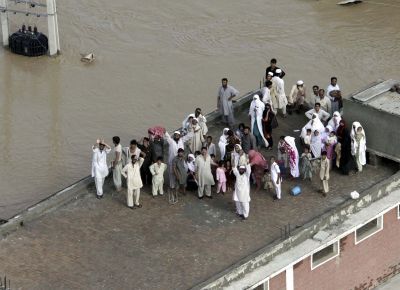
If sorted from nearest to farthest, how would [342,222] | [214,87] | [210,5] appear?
[342,222], [214,87], [210,5]

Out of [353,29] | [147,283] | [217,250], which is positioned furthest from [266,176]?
[353,29]

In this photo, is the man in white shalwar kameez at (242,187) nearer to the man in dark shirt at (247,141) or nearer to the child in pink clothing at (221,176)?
the child in pink clothing at (221,176)

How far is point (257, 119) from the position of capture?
19906mm

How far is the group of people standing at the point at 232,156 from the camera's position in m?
18.3

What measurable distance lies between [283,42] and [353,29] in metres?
2.29

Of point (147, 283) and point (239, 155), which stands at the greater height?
point (239, 155)

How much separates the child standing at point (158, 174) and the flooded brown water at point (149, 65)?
4.65m

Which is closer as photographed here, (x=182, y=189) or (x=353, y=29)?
(x=182, y=189)

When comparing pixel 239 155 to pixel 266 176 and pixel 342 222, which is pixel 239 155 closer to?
pixel 266 176

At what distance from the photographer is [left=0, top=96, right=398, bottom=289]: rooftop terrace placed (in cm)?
1673

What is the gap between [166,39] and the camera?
30750mm

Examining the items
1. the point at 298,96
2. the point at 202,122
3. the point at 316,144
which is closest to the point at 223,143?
the point at 202,122

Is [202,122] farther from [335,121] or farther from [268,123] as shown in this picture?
[335,121]

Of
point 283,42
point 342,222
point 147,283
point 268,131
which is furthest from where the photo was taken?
point 283,42
